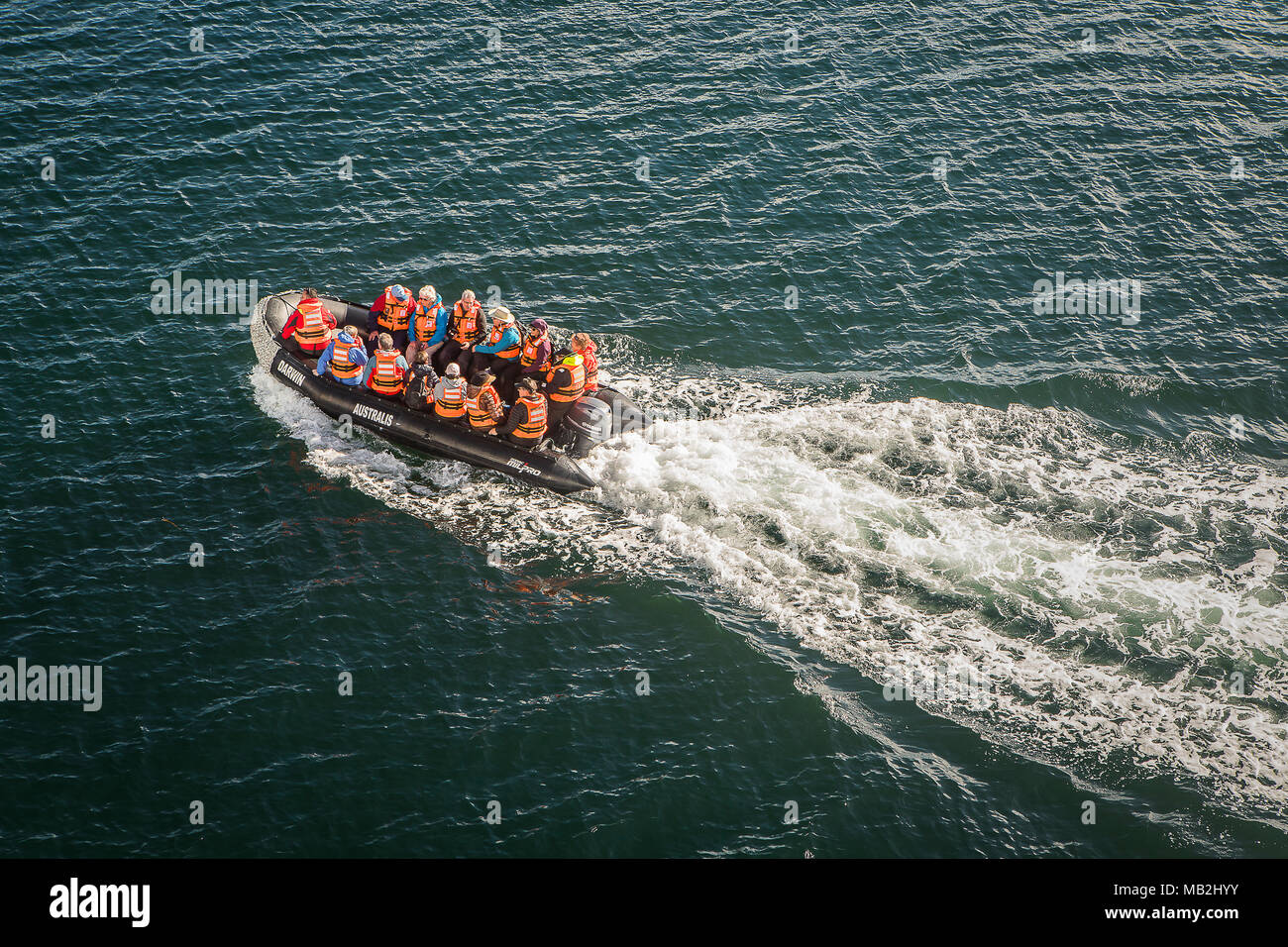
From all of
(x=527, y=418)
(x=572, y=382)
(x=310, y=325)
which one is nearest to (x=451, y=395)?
(x=527, y=418)

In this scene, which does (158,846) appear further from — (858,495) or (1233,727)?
(1233,727)

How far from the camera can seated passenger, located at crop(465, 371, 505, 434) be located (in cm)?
2833

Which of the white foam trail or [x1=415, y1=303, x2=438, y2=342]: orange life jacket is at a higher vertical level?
[x1=415, y1=303, x2=438, y2=342]: orange life jacket

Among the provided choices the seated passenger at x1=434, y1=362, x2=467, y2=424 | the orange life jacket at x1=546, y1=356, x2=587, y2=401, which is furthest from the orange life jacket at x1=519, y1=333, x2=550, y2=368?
the seated passenger at x1=434, y1=362, x2=467, y2=424

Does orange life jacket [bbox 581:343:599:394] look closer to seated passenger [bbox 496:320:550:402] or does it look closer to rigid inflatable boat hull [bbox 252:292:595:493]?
seated passenger [bbox 496:320:550:402]

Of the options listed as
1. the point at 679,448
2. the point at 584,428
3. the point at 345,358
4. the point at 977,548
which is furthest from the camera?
the point at 345,358

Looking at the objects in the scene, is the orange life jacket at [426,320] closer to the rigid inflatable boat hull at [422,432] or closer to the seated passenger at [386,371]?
the seated passenger at [386,371]

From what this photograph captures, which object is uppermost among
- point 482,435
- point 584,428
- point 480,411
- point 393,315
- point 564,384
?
point 393,315

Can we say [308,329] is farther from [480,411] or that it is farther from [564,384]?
[564,384]

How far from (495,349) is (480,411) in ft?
8.06

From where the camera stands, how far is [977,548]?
26250 millimetres

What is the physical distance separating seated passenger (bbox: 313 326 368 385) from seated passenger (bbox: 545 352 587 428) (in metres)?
5.02
